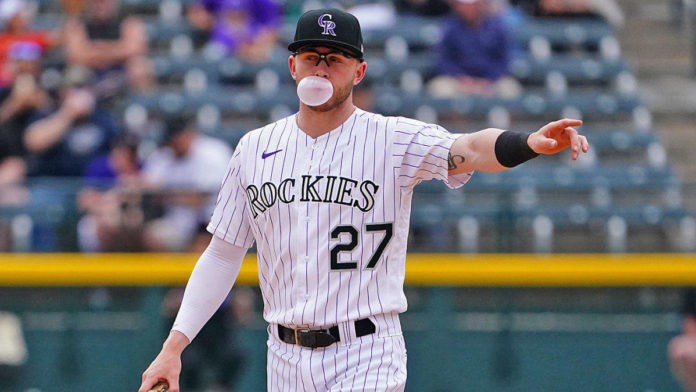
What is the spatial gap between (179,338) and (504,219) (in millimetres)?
3363

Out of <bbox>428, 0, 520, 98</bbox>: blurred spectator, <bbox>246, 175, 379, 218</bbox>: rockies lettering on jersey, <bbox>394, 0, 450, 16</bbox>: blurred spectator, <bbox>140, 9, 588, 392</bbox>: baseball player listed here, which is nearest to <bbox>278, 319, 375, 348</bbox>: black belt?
<bbox>140, 9, 588, 392</bbox>: baseball player

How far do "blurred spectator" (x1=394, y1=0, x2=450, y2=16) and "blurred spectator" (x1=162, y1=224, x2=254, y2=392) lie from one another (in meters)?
3.92

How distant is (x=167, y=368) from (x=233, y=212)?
578 mm

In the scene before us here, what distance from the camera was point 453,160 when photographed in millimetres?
3479

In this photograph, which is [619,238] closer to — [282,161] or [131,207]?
[131,207]

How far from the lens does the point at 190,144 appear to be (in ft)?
24.2

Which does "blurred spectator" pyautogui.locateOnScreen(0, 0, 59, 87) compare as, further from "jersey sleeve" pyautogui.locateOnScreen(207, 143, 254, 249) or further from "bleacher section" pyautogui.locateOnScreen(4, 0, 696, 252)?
"jersey sleeve" pyautogui.locateOnScreen(207, 143, 254, 249)

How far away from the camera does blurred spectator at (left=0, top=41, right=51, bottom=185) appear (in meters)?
7.64

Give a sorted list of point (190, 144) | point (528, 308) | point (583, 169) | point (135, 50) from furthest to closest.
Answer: point (135, 50), point (583, 169), point (190, 144), point (528, 308)

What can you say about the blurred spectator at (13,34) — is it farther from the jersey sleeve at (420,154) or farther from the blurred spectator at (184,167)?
the jersey sleeve at (420,154)

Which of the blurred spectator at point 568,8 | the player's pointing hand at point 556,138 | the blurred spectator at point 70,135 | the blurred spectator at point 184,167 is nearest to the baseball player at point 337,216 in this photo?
the player's pointing hand at point 556,138

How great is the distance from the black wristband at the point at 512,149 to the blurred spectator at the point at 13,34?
19.4 ft

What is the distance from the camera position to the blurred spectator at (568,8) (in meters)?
9.80

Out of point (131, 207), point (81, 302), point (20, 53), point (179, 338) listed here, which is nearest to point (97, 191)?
point (131, 207)
